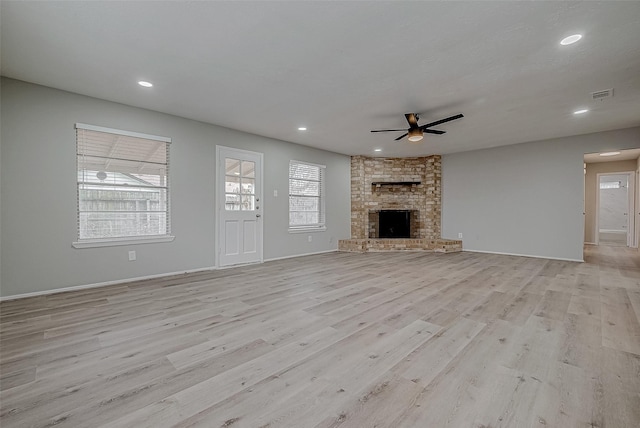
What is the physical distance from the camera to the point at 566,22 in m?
2.22

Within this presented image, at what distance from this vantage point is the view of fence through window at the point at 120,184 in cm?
370

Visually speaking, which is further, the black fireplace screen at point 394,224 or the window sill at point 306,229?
the black fireplace screen at point 394,224

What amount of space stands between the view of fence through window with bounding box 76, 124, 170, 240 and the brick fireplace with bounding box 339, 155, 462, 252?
14.0ft

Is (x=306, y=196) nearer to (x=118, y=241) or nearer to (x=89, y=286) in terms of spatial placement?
(x=118, y=241)

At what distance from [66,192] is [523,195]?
8041 mm

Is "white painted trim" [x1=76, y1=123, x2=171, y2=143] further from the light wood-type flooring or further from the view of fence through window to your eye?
the light wood-type flooring

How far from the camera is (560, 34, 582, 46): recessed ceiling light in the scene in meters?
2.40

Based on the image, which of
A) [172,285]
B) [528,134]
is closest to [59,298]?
[172,285]

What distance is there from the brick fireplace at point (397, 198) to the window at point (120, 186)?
4254 millimetres

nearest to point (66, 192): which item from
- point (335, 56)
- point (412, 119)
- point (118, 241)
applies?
point (118, 241)

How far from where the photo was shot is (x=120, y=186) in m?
3.96

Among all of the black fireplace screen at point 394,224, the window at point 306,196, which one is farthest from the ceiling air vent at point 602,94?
the window at point 306,196

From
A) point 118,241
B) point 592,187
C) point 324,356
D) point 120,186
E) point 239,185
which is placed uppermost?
point 592,187

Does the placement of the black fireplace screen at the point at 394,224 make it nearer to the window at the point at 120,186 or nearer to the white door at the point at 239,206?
the white door at the point at 239,206
